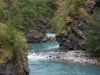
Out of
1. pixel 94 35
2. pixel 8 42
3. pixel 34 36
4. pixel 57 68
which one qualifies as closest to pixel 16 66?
pixel 8 42

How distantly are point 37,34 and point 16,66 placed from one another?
4538cm

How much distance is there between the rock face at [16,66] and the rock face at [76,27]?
22745 mm

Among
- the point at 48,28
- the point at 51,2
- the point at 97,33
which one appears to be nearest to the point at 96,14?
the point at 97,33

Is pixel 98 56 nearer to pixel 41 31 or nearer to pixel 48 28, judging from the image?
pixel 41 31

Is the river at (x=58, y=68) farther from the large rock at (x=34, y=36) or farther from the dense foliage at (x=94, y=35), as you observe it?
the large rock at (x=34, y=36)

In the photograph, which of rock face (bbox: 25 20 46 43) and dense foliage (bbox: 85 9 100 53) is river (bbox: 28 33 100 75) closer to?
dense foliage (bbox: 85 9 100 53)

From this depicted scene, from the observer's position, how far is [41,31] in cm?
7350

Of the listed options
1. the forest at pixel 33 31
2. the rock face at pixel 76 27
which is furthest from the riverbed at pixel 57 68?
the rock face at pixel 76 27

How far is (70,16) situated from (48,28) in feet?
169

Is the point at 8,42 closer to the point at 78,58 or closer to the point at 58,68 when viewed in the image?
the point at 58,68

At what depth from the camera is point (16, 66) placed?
88.2 ft

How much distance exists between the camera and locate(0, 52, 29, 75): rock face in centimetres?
2440

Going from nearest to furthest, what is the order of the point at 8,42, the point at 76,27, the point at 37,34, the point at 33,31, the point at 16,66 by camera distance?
the point at 8,42 < the point at 16,66 < the point at 76,27 < the point at 33,31 < the point at 37,34

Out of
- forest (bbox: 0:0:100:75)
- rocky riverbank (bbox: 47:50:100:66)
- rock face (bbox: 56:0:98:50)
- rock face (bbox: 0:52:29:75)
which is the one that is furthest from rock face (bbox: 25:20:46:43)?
rock face (bbox: 0:52:29:75)
